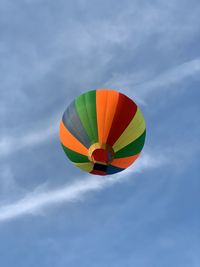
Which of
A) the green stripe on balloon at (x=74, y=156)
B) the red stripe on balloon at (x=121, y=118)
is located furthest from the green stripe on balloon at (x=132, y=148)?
the green stripe on balloon at (x=74, y=156)

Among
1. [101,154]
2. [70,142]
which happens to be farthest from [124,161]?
[70,142]

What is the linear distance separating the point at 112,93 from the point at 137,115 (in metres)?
2.34

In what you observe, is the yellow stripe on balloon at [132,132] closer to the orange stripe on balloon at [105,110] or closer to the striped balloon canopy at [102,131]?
the striped balloon canopy at [102,131]

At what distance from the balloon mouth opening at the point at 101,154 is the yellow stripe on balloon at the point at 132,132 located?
A: 0.56 m

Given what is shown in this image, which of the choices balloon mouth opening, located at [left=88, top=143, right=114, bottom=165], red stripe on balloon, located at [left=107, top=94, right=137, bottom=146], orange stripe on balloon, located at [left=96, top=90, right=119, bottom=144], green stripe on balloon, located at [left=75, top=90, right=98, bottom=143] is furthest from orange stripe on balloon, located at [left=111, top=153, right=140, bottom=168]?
green stripe on balloon, located at [left=75, top=90, right=98, bottom=143]

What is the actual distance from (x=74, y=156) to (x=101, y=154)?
8.70 feet

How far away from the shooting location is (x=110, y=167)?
105ft

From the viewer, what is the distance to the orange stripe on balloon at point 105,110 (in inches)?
1232

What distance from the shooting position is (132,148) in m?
32.4

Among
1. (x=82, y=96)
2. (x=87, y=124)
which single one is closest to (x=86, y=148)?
(x=87, y=124)

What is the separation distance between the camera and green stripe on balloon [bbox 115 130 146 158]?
31828 mm

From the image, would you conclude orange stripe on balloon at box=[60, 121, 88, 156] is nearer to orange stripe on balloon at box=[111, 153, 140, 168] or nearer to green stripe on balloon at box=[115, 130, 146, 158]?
orange stripe on balloon at box=[111, 153, 140, 168]

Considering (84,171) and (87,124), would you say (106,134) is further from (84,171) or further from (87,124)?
(84,171)

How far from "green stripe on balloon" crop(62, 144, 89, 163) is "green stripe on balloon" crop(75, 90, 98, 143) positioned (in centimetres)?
150
